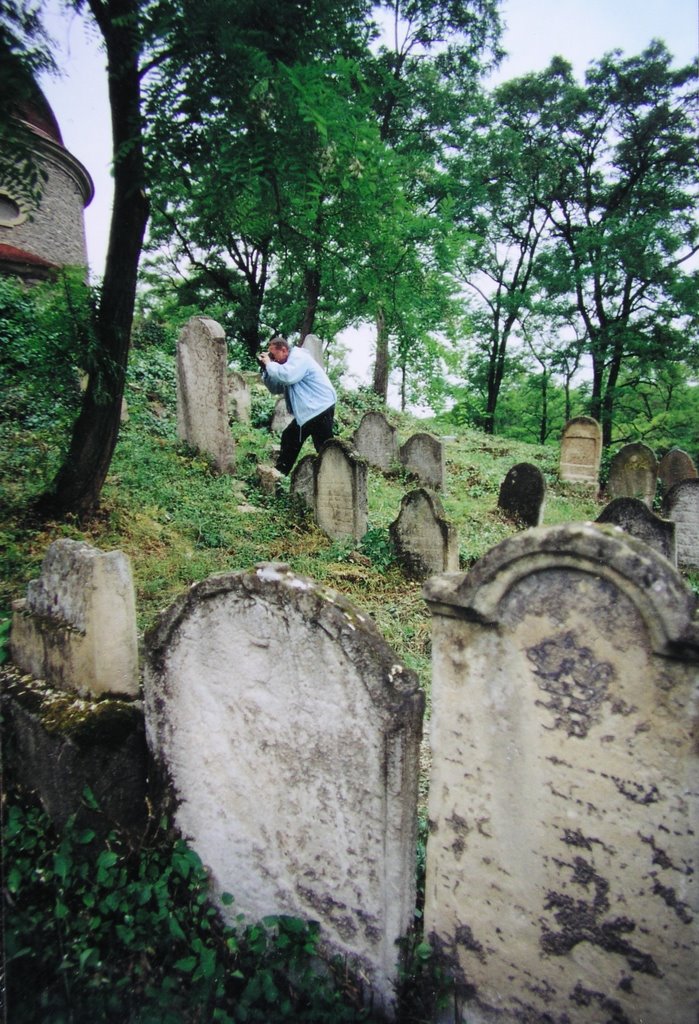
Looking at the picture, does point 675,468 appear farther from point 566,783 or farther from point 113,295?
point 566,783

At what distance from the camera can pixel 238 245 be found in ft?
66.9

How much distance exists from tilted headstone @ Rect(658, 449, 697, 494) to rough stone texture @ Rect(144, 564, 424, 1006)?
10719 millimetres

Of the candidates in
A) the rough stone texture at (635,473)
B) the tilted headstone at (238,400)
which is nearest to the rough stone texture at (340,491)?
the tilted headstone at (238,400)

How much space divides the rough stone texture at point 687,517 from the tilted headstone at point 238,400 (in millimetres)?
7854

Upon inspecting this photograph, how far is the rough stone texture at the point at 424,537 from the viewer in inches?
223

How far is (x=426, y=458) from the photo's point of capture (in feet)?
32.8

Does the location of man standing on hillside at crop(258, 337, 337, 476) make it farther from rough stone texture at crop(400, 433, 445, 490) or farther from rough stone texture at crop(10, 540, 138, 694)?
rough stone texture at crop(10, 540, 138, 694)

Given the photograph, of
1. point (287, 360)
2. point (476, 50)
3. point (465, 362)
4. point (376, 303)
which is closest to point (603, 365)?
point (465, 362)

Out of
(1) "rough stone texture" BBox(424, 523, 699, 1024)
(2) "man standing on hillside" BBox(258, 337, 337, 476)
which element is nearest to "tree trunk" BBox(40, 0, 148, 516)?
(2) "man standing on hillside" BBox(258, 337, 337, 476)

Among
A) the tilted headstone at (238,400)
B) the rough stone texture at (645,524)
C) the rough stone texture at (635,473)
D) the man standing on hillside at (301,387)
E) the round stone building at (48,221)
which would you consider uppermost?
the round stone building at (48,221)

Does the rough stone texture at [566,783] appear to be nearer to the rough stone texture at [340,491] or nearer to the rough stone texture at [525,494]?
the rough stone texture at [340,491]

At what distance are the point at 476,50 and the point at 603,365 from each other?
33.7ft

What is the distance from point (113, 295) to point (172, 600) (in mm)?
3656

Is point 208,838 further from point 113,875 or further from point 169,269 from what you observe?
point 169,269
